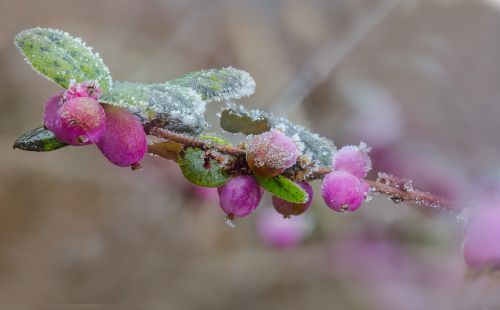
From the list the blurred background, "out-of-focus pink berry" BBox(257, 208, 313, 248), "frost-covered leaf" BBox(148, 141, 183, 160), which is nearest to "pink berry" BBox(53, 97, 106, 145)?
"frost-covered leaf" BBox(148, 141, 183, 160)

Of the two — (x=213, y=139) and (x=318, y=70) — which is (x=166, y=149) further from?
(x=318, y=70)

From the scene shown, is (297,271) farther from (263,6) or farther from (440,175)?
(263,6)

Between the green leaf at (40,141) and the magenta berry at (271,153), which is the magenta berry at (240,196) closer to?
the magenta berry at (271,153)

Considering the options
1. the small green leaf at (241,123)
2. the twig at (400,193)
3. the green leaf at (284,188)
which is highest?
the twig at (400,193)

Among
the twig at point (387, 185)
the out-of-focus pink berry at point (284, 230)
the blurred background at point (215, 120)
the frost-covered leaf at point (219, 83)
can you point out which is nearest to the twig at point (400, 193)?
the twig at point (387, 185)

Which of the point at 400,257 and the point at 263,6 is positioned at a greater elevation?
the point at 263,6

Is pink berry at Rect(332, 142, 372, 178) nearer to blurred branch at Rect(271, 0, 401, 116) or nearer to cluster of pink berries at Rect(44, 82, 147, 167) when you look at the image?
cluster of pink berries at Rect(44, 82, 147, 167)

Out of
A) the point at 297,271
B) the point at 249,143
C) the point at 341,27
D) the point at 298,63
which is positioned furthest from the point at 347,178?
the point at 341,27
